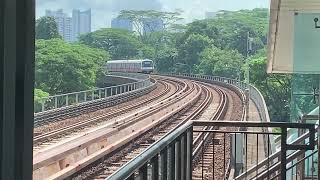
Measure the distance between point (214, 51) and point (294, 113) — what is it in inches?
30.2

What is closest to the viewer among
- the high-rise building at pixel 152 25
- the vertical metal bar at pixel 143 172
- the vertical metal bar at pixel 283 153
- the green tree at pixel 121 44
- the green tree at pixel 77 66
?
the vertical metal bar at pixel 143 172

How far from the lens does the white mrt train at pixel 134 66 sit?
348cm

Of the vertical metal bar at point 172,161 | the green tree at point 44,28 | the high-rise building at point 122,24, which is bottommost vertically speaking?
the vertical metal bar at point 172,161

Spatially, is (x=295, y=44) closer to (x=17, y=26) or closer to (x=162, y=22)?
(x=162, y=22)

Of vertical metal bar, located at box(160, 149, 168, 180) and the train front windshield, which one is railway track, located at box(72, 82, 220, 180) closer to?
vertical metal bar, located at box(160, 149, 168, 180)

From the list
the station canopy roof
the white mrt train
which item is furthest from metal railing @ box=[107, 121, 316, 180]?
the white mrt train

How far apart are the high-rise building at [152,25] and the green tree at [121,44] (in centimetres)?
11

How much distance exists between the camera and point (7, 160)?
504 mm

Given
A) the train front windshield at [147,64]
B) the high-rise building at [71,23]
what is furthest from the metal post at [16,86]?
the train front windshield at [147,64]

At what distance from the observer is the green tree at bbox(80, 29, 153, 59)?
3043 millimetres

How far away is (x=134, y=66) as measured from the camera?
14.4ft

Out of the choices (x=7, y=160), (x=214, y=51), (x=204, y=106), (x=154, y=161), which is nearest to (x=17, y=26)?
(x=7, y=160)

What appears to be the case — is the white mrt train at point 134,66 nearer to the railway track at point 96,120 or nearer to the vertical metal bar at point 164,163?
the railway track at point 96,120

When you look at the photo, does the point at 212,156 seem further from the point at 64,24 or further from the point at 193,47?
the point at 64,24
